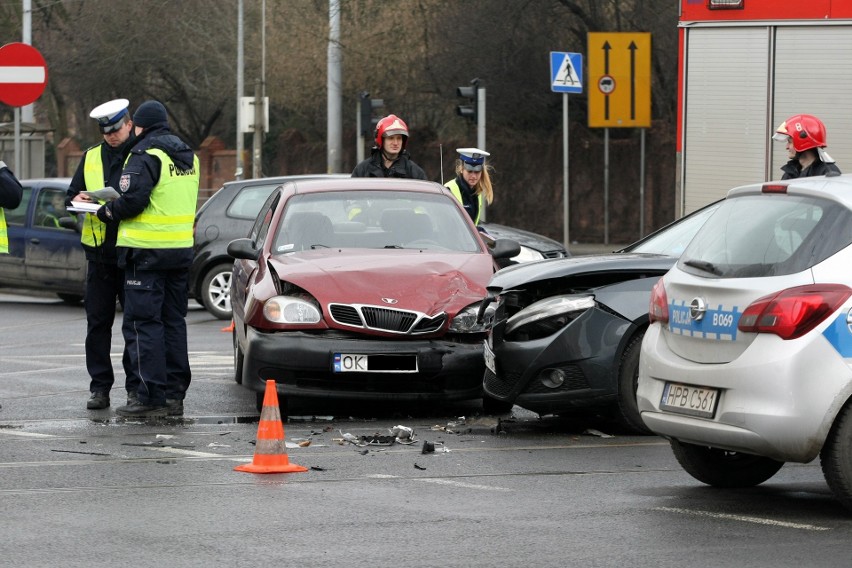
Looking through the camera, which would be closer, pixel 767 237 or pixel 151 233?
pixel 767 237

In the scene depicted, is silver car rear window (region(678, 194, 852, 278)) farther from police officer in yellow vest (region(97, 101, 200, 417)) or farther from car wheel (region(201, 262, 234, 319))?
car wheel (region(201, 262, 234, 319))

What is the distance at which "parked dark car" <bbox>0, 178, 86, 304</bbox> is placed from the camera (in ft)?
63.7

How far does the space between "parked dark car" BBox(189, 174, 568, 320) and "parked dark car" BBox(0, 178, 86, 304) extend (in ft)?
5.98

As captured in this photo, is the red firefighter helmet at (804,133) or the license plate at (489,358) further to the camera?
the red firefighter helmet at (804,133)

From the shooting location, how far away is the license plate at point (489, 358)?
9695 millimetres

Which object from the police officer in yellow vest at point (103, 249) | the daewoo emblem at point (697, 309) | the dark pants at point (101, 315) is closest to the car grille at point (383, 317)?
the police officer in yellow vest at point (103, 249)

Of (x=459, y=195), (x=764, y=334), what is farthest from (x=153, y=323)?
(x=764, y=334)

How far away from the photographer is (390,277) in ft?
33.8

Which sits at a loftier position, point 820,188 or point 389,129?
point 389,129

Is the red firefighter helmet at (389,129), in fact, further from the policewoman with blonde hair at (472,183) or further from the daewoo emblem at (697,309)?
the daewoo emblem at (697,309)

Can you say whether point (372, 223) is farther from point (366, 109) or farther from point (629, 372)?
point (366, 109)

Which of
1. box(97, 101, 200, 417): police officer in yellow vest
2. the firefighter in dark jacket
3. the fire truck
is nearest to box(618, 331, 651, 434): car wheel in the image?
box(97, 101, 200, 417): police officer in yellow vest

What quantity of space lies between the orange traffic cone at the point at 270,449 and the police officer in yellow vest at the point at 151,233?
88.7 inches

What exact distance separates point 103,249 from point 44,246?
30.2ft
